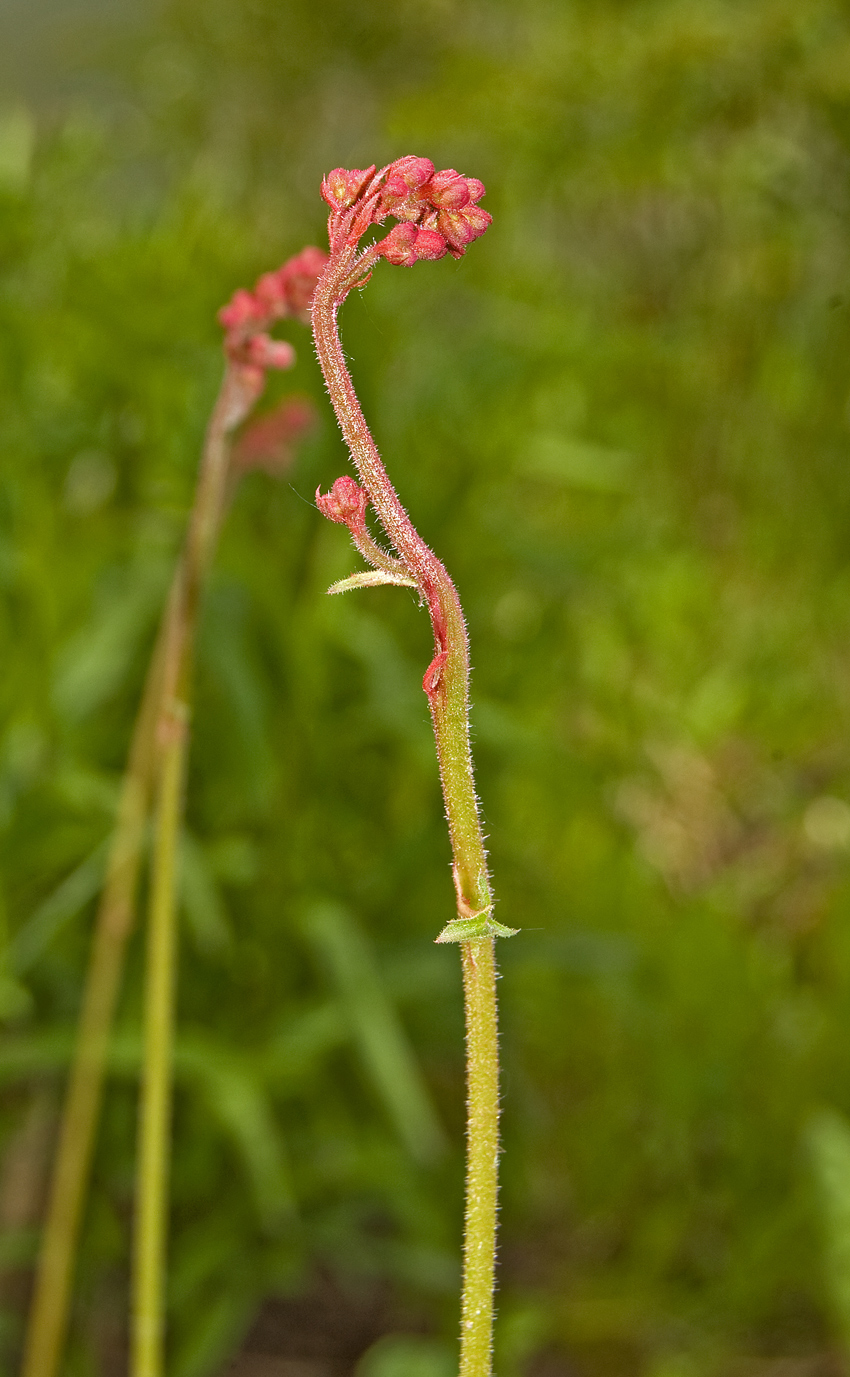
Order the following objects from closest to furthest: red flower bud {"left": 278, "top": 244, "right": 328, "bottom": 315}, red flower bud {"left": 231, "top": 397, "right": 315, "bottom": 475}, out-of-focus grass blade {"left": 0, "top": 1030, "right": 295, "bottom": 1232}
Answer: red flower bud {"left": 278, "top": 244, "right": 328, "bottom": 315}
red flower bud {"left": 231, "top": 397, "right": 315, "bottom": 475}
out-of-focus grass blade {"left": 0, "top": 1030, "right": 295, "bottom": 1232}

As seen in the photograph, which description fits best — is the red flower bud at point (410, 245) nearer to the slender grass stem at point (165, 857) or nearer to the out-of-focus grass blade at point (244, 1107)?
the slender grass stem at point (165, 857)

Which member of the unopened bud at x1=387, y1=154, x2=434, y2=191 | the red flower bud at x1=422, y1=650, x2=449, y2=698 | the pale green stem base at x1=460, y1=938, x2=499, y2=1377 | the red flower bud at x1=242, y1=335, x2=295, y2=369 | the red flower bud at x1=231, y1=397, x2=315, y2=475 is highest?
the red flower bud at x1=231, y1=397, x2=315, y2=475

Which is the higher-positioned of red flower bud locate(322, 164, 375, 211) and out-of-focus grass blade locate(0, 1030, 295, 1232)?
out-of-focus grass blade locate(0, 1030, 295, 1232)

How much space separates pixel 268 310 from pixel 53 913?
42 cm

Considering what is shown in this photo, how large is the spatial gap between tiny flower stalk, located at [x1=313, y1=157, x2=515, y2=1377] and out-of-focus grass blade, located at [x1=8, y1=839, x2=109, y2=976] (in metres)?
0.50

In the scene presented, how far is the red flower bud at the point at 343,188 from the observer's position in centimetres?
21

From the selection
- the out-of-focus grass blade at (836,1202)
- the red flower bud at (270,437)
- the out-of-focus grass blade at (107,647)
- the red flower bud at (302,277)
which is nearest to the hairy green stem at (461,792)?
the red flower bud at (302,277)

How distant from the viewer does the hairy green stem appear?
0.65ft

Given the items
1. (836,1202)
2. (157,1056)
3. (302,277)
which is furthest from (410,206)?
(836,1202)

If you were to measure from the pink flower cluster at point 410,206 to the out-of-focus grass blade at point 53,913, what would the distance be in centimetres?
52

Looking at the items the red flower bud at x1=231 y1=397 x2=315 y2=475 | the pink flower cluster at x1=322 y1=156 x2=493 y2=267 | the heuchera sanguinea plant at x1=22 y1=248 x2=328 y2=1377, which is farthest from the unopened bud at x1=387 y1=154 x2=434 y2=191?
the red flower bud at x1=231 y1=397 x2=315 y2=475

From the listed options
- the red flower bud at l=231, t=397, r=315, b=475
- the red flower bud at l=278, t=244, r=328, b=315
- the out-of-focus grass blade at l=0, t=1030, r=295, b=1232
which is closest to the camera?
the red flower bud at l=278, t=244, r=328, b=315

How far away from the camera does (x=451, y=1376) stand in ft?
1.86

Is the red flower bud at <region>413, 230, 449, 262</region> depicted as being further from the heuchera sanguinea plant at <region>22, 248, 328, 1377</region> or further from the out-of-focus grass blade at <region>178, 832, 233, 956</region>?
the out-of-focus grass blade at <region>178, 832, 233, 956</region>
